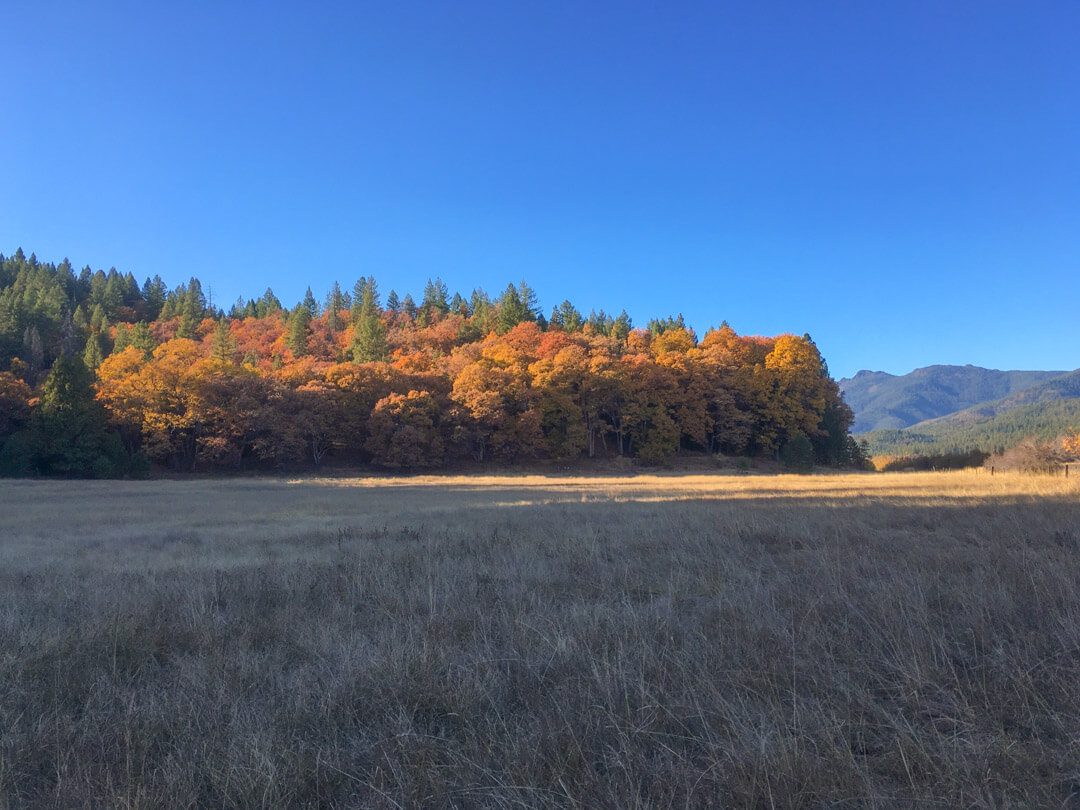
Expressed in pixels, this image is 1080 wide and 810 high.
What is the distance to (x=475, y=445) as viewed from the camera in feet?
218

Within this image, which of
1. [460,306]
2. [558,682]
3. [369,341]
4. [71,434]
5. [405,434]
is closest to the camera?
[558,682]

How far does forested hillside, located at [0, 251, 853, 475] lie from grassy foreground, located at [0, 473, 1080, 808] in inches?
2057

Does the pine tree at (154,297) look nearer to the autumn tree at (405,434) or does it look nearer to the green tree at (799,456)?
the autumn tree at (405,434)

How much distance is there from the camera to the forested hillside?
54.8 m

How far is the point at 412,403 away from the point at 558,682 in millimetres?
57345

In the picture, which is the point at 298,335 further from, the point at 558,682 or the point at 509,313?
the point at 558,682

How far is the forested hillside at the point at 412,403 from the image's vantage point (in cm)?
5481

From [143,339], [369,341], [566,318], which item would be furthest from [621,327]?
[143,339]

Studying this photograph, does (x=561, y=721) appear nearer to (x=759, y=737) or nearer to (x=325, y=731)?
(x=759, y=737)

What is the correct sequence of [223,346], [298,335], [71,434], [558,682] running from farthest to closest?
1. [298,335]
2. [223,346]
3. [71,434]
4. [558,682]

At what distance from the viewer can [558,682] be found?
4.06m

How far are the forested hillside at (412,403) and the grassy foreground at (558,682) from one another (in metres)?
52.3

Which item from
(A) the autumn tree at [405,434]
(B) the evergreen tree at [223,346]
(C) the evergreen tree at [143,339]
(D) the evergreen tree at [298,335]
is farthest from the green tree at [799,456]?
(C) the evergreen tree at [143,339]

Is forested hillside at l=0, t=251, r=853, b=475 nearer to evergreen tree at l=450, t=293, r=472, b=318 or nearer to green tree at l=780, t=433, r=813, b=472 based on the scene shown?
green tree at l=780, t=433, r=813, b=472
